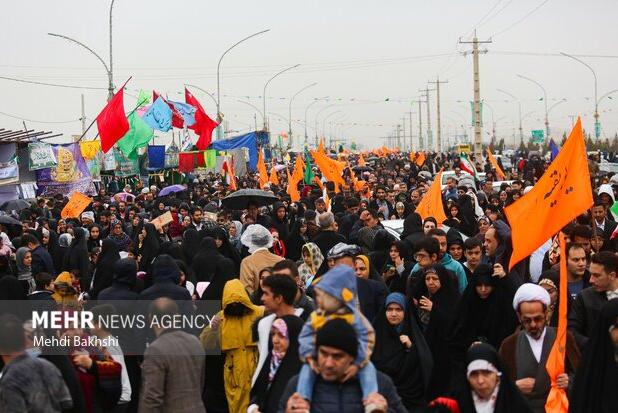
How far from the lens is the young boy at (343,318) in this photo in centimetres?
448

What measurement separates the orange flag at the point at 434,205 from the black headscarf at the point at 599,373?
7.65m

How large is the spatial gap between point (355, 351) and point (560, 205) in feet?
10.3

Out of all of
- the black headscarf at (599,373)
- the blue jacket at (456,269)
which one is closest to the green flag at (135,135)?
the blue jacket at (456,269)

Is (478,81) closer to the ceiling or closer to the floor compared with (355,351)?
closer to the ceiling

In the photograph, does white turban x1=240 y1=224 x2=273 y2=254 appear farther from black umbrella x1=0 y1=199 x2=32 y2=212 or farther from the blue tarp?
the blue tarp

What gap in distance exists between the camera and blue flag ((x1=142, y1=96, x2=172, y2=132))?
29.4 meters

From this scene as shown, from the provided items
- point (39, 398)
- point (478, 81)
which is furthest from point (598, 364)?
point (478, 81)

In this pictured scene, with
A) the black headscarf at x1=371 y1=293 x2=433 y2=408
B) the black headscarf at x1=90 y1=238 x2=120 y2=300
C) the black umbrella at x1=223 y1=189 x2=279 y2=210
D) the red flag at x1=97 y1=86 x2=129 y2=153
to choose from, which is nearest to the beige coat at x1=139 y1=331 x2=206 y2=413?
the black headscarf at x1=371 y1=293 x2=433 y2=408

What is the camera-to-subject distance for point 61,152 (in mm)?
26812

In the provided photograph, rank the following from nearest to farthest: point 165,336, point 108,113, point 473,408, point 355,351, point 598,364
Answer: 1. point 355,351
2. point 473,408
3. point 598,364
4. point 165,336
5. point 108,113

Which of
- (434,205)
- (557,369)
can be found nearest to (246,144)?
(434,205)

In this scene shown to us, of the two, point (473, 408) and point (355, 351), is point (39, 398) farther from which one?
point (473, 408)

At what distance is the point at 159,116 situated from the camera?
2947cm

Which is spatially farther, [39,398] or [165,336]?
[165,336]
